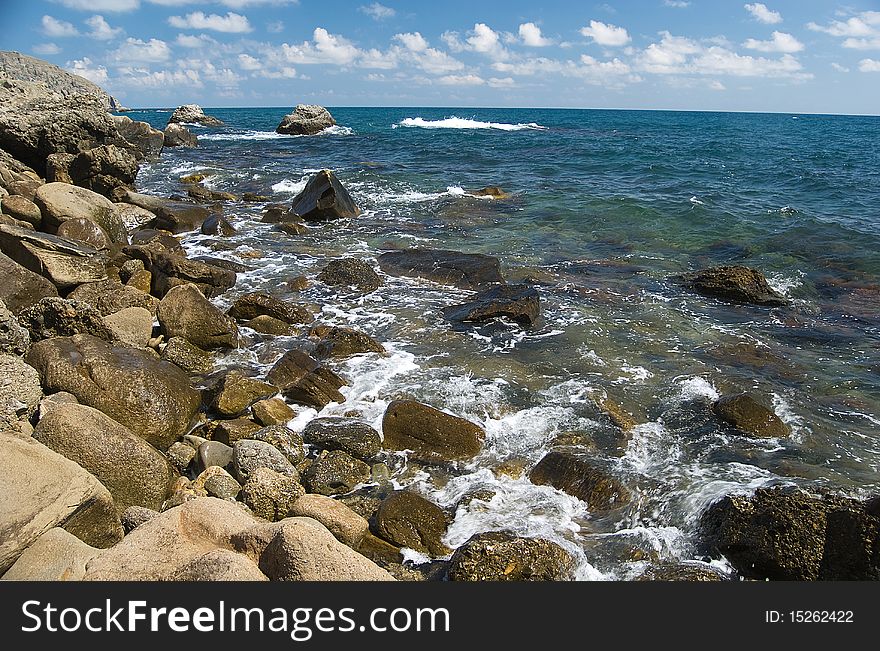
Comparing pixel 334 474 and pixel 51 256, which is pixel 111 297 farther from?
pixel 334 474

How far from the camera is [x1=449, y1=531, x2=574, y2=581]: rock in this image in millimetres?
4949

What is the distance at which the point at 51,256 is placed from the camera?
9.97 meters

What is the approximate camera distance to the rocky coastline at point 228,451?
422 centimetres

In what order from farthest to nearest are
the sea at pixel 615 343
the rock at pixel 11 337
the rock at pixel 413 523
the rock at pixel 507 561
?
the rock at pixel 11 337 < the sea at pixel 615 343 < the rock at pixel 413 523 < the rock at pixel 507 561

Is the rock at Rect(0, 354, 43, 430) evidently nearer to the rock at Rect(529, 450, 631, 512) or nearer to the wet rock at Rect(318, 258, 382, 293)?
the rock at Rect(529, 450, 631, 512)

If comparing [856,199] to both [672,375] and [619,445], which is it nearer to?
[672,375]

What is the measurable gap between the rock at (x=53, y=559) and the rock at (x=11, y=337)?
155 inches

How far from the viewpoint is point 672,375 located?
9125 mm

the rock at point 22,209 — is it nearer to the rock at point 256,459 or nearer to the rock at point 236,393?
the rock at point 236,393

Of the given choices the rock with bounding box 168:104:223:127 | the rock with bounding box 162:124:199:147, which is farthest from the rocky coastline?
the rock with bounding box 168:104:223:127

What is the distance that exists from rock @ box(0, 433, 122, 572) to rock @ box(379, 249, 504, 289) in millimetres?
9342

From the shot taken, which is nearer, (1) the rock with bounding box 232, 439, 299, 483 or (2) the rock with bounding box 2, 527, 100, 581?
(2) the rock with bounding box 2, 527, 100, 581

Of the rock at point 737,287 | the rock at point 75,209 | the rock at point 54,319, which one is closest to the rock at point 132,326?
the rock at point 54,319

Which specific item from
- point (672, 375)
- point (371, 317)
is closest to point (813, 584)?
point (672, 375)
